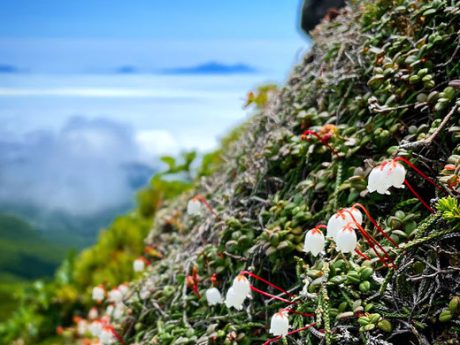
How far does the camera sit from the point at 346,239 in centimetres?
177

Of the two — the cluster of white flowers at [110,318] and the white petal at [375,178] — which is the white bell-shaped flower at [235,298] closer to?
the white petal at [375,178]

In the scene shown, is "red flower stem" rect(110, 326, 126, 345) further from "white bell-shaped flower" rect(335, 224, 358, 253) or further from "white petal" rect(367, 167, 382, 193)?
"white petal" rect(367, 167, 382, 193)

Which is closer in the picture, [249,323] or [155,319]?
[249,323]

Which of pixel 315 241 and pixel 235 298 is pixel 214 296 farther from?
pixel 315 241

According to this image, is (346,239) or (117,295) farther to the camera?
(117,295)

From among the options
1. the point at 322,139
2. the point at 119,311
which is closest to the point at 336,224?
the point at 322,139

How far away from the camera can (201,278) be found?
2.62 m

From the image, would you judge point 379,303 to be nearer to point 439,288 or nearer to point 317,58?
point 439,288

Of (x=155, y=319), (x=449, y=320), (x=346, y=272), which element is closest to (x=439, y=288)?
(x=449, y=320)

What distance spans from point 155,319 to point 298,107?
1.30 meters

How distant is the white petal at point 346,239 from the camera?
1.77 metres

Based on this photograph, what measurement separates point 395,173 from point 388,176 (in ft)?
0.08

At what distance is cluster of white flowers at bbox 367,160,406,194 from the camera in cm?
177

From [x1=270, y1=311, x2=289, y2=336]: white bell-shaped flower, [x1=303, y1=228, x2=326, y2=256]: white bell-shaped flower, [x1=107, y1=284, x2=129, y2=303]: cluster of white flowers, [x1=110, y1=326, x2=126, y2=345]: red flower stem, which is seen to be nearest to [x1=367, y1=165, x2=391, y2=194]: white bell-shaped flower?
[x1=303, y1=228, x2=326, y2=256]: white bell-shaped flower
